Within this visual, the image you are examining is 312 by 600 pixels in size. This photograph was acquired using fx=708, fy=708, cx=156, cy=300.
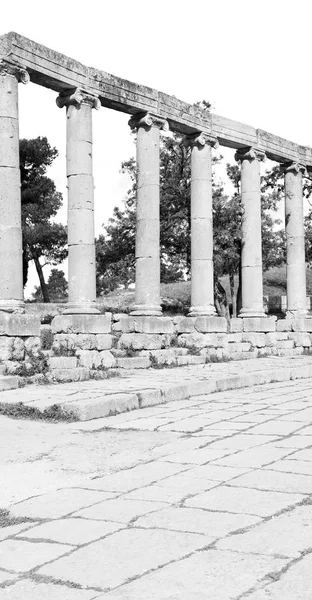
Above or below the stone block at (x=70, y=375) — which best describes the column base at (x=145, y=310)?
above

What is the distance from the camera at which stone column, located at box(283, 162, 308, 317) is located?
24.5 meters

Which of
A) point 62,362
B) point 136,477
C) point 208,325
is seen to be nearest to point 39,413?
point 136,477

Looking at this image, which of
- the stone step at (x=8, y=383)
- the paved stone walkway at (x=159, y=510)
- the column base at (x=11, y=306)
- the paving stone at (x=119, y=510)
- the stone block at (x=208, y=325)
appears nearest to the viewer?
the paved stone walkway at (x=159, y=510)

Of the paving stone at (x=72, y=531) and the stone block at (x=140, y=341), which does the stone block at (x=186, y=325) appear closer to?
the stone block at (x=140, y=341)

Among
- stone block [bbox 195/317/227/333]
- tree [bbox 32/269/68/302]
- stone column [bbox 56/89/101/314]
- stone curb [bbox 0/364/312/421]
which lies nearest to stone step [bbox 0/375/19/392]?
stone curb [bbox 0/364/312/421]

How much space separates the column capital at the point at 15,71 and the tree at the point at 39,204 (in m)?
17.4

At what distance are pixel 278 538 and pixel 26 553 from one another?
151 cm

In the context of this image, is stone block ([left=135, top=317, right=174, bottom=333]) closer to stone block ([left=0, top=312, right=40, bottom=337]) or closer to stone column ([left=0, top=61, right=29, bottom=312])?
stone column ([left=0, top=61, right=29, bottom=312])

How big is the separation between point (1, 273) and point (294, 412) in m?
8.03

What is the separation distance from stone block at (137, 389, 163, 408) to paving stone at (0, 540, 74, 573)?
5.82 meters

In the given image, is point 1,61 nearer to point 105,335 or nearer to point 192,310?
point 105,335

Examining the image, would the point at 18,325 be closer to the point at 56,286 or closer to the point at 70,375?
the point at 70,375

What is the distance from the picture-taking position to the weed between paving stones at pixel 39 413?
30.0 feet

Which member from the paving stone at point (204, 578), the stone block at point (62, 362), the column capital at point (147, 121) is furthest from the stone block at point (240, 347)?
the paving stone at point (204, 578)
